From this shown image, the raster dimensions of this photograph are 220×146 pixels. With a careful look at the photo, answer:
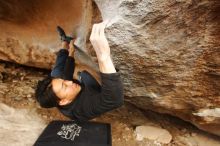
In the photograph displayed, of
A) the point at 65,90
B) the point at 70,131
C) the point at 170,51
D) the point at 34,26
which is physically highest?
the point at 34,26

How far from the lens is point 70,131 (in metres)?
1.81

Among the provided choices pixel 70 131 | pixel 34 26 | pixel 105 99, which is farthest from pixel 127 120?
pixel 34 26

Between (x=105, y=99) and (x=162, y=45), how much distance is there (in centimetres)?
39

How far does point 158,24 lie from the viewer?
4.91 feet

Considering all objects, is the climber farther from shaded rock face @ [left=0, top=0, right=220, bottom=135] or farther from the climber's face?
shaded rock face @ [left=0, top=0, right=220, bottom=135]

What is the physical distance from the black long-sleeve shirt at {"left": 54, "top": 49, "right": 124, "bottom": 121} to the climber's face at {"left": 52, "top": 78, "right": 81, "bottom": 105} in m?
0.02

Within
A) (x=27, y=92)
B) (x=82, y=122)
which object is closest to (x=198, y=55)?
(x=82, y=122)

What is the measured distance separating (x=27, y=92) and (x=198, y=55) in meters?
1.36

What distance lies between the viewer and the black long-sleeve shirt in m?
1.41

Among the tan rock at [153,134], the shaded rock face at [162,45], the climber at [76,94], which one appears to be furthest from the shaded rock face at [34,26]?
the tan rock at [153,134]

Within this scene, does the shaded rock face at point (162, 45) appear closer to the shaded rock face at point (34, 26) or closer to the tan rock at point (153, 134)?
the shaded rock face at point (34, 26)

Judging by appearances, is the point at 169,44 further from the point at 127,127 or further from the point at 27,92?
the point at 27,92

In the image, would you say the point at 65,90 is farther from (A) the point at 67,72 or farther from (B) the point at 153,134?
(B) the point at 153,134

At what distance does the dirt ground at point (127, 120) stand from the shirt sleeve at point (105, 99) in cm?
54
